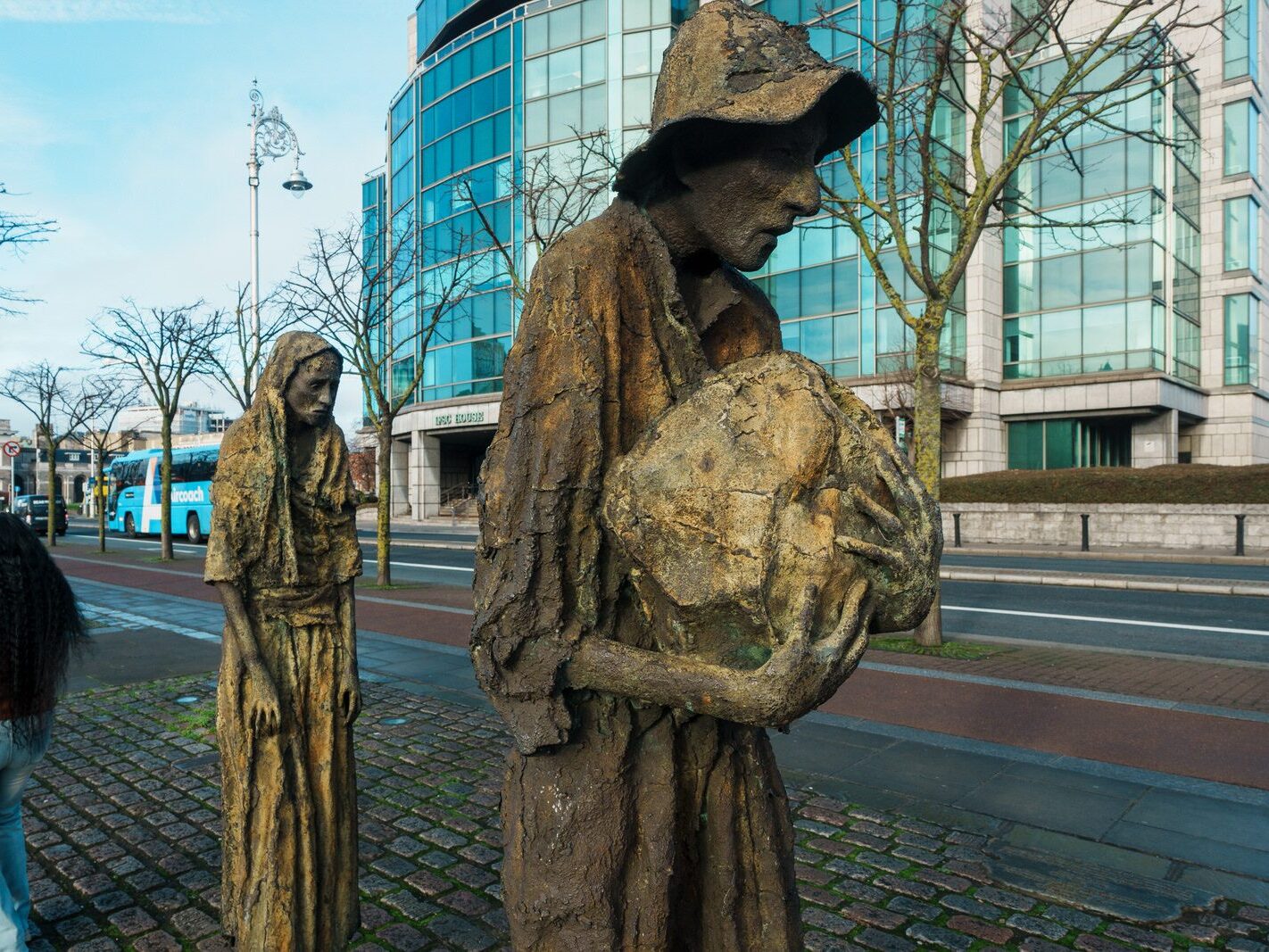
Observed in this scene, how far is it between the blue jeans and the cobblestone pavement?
1.56ft

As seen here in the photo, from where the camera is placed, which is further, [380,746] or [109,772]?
[380,746]

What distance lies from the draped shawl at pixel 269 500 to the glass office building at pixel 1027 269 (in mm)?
22334

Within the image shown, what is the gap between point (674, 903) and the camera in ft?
5.36

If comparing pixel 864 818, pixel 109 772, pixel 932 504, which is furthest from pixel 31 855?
pixel 932 504

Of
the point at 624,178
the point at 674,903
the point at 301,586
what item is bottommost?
the point at 674,903

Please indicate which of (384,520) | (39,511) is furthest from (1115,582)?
(39,511)

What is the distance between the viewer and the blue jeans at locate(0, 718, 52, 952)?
9.84 feet

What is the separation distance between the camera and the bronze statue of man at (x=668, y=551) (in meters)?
1.31

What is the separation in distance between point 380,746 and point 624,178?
18.5 feet

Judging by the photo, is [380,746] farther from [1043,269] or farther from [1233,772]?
[1043,269]

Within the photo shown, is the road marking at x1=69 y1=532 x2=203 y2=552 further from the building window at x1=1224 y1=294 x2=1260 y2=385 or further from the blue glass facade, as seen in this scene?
the building window at x1=1224 y1=294 x2=1260 y2=385

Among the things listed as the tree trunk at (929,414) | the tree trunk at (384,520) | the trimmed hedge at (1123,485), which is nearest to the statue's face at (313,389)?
the tree trunk at (929,414)

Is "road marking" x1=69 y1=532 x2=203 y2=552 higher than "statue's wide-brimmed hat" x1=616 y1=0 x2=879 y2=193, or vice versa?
"statue's wide-brimmed hat" x1=616 y1=0 x2=879 y2=193

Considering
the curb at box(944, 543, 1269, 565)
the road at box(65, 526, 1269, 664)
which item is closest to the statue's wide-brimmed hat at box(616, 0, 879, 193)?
the road at box(65, 526, 1269, 664)
